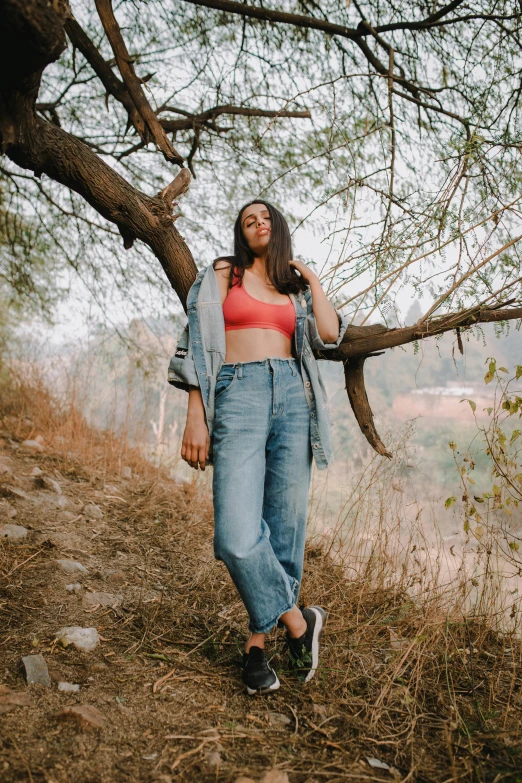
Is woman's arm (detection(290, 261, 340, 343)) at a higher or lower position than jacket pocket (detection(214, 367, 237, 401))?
higher

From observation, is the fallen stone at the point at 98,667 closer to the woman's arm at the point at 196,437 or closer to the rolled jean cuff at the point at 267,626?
the rolled jean cuff at the point at 267,626

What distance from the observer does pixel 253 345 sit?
2.38 metres

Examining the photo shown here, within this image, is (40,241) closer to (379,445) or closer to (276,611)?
(379,445)

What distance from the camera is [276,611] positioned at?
2.24 metres

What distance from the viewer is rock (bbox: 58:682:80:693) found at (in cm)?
203

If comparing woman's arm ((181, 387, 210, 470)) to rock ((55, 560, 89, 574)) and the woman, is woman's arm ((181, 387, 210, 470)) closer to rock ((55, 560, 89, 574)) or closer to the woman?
the woman

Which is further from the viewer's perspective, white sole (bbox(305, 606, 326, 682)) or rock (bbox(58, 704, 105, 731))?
white sole (bbox(305, 606, 326, 682))

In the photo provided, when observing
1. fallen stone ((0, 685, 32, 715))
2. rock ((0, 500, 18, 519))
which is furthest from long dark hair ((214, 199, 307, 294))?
rock ((0, 500, 18, 519))

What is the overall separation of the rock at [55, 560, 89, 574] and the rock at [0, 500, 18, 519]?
0.68 m

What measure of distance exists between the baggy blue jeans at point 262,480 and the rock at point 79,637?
0.66 metres

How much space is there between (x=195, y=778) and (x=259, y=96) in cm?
460

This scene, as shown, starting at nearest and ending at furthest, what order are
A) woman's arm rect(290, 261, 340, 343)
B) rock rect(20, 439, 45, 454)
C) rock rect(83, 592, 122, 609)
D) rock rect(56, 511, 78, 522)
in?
woman's arm rect(290, 261, 340, 343), rock rect(83, 592, 122, 609), rock rect(56, 511, 78, 522), rock rect(20, 439, 45, 454)

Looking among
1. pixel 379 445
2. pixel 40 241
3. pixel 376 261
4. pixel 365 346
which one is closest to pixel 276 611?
pixel 379 445

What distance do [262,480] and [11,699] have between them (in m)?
1.09
